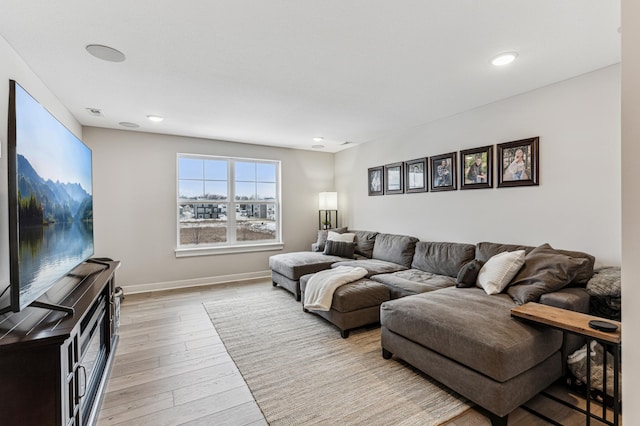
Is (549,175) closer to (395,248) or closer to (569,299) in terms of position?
(569,299)

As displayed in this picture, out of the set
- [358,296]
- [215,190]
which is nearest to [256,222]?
[215,190]

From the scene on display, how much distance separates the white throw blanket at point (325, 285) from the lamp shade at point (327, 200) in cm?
240

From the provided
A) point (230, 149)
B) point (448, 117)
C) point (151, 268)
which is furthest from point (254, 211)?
point (448, 117)

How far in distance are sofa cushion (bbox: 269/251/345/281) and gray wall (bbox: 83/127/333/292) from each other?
1.04 metres

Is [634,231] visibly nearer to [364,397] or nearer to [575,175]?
[364,397]

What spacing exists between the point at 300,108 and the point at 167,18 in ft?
5.88

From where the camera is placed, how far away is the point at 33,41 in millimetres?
2018

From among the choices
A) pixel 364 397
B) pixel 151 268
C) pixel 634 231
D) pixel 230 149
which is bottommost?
pixel 364 397

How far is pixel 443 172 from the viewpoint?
12.7ft

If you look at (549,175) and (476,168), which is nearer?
(549,175)

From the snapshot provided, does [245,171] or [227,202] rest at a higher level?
[245,171]

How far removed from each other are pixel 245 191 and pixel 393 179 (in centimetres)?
261

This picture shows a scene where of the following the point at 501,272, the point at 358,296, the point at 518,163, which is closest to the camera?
the point at 501,272

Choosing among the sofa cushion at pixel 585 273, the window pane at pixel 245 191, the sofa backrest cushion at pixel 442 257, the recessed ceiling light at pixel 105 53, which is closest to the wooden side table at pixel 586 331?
the sofa cushion at pixel 585 273
